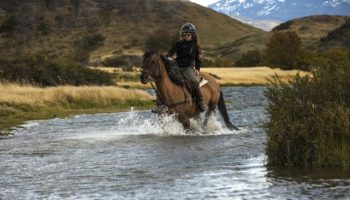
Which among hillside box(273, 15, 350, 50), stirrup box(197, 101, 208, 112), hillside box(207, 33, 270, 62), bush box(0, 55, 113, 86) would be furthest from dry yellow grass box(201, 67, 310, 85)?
hillside box(273, 15, 350, 50)

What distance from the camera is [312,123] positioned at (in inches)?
434

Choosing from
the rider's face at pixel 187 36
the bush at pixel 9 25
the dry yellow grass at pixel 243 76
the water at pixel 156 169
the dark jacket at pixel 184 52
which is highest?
the bush at pixel 9 25

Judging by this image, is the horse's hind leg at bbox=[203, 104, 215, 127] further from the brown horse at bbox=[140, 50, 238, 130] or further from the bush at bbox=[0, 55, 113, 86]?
the bush at bbox=[0, 55, 113, 86]

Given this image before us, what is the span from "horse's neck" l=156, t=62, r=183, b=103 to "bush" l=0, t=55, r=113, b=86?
21.8 meters

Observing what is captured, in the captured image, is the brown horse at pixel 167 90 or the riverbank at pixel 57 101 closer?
the brown horse at pixel 167 90

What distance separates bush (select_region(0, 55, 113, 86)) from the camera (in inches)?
1599

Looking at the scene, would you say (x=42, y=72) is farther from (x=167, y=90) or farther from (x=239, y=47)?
(x=239, y=47)

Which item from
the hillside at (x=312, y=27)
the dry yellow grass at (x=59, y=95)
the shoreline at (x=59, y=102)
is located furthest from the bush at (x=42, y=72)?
the hillside at (x=312, y=27)

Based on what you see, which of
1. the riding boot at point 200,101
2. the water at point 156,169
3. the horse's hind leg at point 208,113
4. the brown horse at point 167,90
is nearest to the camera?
the water at point 156,169

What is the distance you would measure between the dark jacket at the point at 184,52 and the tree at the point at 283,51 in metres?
79.0

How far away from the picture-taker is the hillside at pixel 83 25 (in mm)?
155500

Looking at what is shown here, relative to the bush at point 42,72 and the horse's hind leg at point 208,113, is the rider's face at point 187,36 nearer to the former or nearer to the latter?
the horse's hind leg at point 208,113

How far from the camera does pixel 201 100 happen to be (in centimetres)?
1848

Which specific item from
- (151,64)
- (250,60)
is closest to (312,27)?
(250,60)
